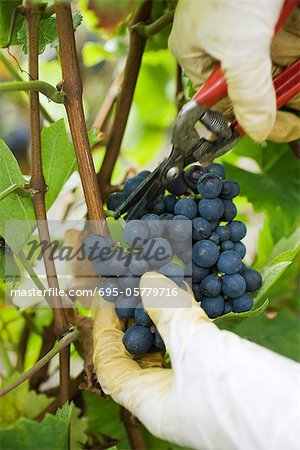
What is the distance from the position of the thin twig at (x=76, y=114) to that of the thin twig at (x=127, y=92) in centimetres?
16

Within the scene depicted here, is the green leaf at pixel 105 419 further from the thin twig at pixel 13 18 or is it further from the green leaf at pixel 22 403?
the thin twig at pixel 13 18

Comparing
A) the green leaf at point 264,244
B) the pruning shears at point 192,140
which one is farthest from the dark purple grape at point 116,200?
the green leaf at point 264,244

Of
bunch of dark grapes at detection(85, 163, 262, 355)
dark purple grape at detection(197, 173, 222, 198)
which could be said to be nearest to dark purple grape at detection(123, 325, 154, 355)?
bunch of dark grapes at detection(85, 163, 262, 355)

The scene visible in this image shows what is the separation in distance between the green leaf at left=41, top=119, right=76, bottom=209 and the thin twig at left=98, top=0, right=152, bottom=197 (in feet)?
0.31

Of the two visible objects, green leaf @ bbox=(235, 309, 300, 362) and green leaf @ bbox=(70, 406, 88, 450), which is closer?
green leaf @ bbox=(70, 406, 88, 450)

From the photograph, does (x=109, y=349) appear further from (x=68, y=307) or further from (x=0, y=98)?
(x=0, y=98)

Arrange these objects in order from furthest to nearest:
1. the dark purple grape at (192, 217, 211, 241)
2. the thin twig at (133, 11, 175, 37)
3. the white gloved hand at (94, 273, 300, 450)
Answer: the thin twig at (133, 11, 175, 37) < the dark purple grape at (192, 217, 211, 241) < the white gloved hand at (94, 273, 300, 450)

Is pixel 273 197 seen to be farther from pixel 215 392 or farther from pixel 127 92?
pixel 215 392

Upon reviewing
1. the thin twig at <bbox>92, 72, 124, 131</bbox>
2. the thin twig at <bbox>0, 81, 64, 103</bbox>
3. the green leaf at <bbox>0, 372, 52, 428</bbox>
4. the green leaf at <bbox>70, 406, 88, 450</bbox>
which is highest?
the thin twig at <bbox>92, 72, 124, 131</bbox>

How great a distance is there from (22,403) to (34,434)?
0.20 metres

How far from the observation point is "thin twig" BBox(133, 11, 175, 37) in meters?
0.61

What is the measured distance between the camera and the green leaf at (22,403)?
64 cm

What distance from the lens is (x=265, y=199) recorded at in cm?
77

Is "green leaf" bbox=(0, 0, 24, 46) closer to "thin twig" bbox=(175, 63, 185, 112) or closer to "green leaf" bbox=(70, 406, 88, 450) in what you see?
"thin twig" bbox=(175, 63, 185, 112)
